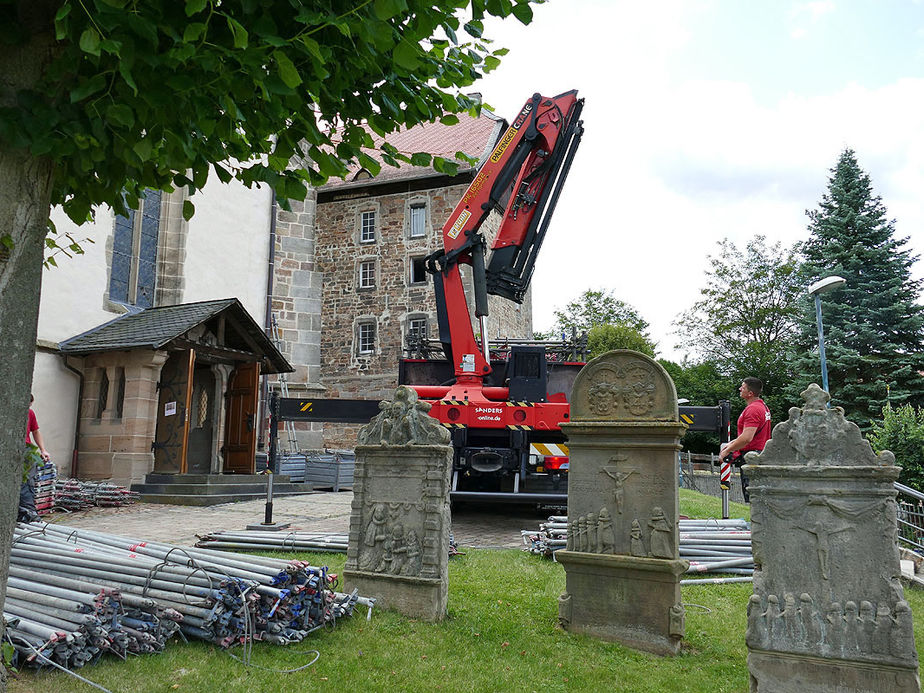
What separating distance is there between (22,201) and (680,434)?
448cm

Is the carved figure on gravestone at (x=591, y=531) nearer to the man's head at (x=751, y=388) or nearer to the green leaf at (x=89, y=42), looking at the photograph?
the man's head at (x=751, y=388)

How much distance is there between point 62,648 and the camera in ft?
13.3

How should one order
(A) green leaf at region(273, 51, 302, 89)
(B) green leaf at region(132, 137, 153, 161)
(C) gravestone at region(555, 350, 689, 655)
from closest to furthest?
1. (A) green leaf at region(273, 51, 302, 89)
2. (B) green leaf at region(132, 137, 153, 161)
3. (C) gravestone at region(555, 350, 689, 655)

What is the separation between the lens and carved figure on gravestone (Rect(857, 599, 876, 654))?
13.4ft

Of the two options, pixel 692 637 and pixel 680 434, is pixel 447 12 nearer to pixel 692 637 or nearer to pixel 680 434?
pixel 680 434

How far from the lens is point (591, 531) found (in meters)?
5.53

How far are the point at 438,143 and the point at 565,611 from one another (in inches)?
1044

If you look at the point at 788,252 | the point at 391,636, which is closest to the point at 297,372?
the point at 391,636

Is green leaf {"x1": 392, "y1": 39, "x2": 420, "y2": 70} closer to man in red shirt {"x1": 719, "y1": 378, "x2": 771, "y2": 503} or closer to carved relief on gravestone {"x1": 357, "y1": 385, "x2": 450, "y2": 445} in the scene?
carved relief on gravestone {"x1": 357, "y1": 385, "x2": 450, "y2": 445}

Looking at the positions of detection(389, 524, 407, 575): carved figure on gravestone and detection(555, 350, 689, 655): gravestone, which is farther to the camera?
detection(389, 524, 407, 575): carved figure on gravestone

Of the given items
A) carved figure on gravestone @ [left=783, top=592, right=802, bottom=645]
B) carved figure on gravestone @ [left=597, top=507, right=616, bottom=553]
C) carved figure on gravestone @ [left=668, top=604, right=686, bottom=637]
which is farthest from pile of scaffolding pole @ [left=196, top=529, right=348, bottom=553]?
carved figure on gravestone @ [left=783, top=592, right=802, bottom=645]

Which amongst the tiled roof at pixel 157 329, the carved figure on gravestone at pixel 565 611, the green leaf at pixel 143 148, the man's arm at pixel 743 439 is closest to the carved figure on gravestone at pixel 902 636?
the carved figure on gravestone at pixel 565 611

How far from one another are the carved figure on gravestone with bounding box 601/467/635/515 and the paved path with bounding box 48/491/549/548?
3.37 meters

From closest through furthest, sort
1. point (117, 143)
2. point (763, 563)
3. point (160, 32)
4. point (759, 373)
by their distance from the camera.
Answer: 1. point (160, 32)
2. point (117, 143)
3. point (763, 563)
4. point (759, 373)
